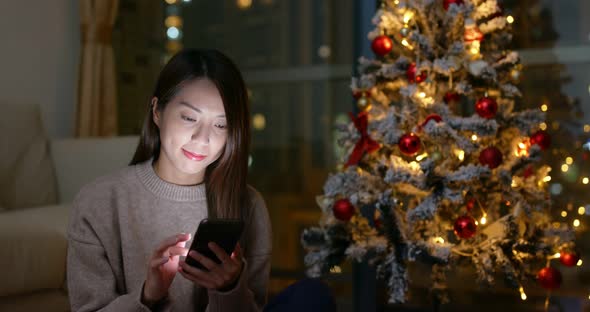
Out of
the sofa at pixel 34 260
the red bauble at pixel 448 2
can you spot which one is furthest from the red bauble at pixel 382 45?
the sofa at pixel 34 260

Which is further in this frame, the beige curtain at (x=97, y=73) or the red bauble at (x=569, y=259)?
the beige curtain at (x=97, y=73)

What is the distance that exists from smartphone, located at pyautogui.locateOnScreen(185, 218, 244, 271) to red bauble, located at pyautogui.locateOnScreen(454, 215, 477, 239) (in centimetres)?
124

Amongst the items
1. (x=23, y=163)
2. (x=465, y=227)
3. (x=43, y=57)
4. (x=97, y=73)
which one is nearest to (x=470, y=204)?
(x=465, y=227)

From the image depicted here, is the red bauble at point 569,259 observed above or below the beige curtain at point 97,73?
below

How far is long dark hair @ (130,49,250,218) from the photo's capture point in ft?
3.21

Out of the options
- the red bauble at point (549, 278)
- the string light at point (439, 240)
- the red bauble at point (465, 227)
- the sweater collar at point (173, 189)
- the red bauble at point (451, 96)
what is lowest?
the red bauble at point (549, 278)

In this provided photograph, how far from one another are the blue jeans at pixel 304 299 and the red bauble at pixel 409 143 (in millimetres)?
977

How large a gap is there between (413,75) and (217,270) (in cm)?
138

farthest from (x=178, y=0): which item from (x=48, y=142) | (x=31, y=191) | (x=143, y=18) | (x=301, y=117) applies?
(x=31, y=191)

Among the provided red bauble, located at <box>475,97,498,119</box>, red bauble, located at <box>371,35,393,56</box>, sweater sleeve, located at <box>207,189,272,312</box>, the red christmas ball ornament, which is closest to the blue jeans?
sweater sleeve, located at <box>207,189,272,312</box>

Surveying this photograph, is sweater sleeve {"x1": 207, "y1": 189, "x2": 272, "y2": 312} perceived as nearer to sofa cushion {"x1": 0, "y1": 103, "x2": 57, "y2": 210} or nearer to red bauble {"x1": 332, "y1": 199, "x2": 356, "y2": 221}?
red bauble {"x1": 332, "y1": 199, "x2": 356, "y2": 221}

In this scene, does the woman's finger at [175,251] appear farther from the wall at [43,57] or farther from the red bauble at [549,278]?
the wall at [43,57]

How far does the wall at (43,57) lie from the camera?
9.77ft

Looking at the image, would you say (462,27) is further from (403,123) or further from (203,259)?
(203,259)
